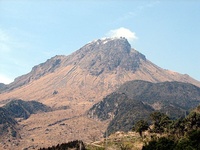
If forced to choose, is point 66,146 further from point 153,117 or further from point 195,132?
point 195,132

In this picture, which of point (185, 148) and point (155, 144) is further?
point (155, 144)

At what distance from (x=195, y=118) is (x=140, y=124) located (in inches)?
814

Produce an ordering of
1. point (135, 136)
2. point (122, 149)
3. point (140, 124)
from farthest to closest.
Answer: point (135, 136)
point (140, 124)
point (122, 149)

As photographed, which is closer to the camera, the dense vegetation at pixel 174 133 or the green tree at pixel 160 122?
the dense vegetation at pixel 174 133

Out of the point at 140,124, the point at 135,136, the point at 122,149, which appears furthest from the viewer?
the point at 135,136

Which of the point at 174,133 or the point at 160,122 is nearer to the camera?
the point at 174,133

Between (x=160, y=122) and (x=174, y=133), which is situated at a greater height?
(x=160, y=122)

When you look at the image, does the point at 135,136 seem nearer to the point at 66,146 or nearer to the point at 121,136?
the point at 121,136

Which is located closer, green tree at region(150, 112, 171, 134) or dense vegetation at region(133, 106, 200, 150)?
dense vegetation at region(133, 106, 200, 150)

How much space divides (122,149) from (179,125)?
23048mm

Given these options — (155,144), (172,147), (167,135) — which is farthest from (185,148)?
(167,135)

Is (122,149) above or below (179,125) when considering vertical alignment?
below

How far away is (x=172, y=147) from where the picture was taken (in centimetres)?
10238

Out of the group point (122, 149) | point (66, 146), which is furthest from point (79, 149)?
point (122, 149)
